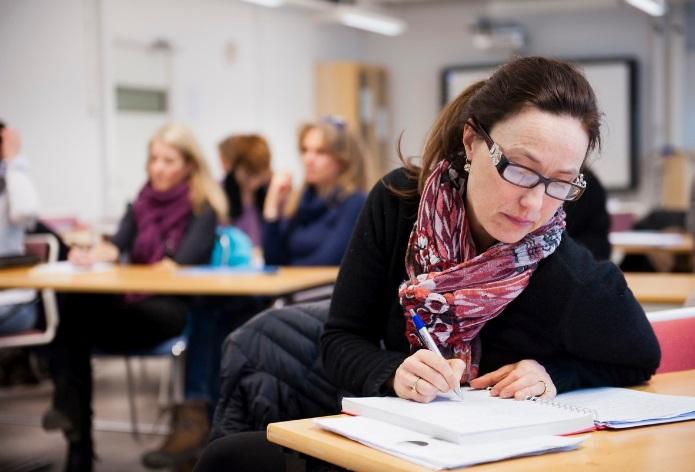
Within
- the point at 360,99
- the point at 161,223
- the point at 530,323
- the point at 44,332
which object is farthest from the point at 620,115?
the point at 530,323

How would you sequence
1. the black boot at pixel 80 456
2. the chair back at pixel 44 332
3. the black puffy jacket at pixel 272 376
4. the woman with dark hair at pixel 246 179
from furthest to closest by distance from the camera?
the woman with dark hair at pixel 246 179, the chair back at pixel 44 332, the black boot at pixel 80 456, the black puffy jacket at pixel 272 376

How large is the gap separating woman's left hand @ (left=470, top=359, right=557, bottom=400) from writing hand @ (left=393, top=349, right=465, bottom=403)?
3.6 inches

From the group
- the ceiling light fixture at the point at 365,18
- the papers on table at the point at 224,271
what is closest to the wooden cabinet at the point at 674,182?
the ceiling light fixture at the point at 365,18

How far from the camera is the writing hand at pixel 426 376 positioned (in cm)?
157

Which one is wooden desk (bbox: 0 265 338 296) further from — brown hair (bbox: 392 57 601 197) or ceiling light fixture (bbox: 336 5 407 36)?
ceiling light fixture (bbox: 336 5 407 36)

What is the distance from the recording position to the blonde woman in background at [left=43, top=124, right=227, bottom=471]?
409 centimetres

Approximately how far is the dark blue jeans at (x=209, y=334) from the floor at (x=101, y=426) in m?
0.42

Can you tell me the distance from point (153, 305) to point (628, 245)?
2.78 metres

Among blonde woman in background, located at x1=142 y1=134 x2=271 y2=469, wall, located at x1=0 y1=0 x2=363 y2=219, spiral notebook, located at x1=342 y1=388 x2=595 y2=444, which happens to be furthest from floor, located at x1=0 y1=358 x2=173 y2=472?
spiral notebook, located at x1=342 y1=388 x2=595 y2=444

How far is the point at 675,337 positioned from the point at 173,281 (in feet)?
7.67

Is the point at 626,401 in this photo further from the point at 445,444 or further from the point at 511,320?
the point at 445,444

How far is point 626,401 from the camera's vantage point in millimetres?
1693

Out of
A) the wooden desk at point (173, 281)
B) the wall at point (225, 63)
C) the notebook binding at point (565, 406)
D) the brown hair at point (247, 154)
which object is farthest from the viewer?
the wall at point (225, 63)

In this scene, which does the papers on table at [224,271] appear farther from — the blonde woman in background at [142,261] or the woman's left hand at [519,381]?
the woman's left hand at [519,381]
